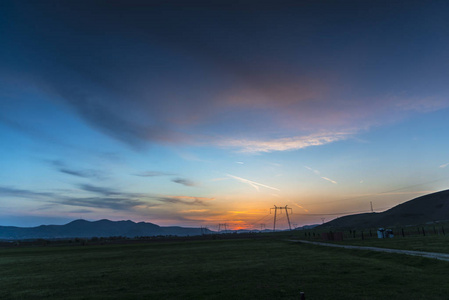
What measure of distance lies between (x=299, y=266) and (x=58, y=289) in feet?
70.8

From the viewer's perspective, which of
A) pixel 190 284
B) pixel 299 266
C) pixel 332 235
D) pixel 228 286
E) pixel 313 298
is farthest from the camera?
pixel 332 235

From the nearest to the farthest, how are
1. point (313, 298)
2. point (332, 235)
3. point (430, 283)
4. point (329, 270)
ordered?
point (313, 298) < point (430, 283) < point (329, 270) < point (332, 235)

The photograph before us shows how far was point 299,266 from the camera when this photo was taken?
27.6 m

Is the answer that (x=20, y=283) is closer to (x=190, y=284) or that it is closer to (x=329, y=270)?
(x=190, y=284)

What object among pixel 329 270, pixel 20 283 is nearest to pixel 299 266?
pixel 329 270

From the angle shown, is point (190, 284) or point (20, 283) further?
point (20, 283)

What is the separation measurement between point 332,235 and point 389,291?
178 ft

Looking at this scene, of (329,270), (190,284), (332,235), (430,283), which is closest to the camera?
(430,283)

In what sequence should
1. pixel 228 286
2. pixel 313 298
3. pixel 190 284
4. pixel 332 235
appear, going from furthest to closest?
1. pixel 332 235
2. pixel 190 284
3. pixel 228 286
4. pixel 313 298

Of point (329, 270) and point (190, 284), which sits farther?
point (329, 270)

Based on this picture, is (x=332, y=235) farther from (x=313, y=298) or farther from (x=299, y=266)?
(x=313, y=298)

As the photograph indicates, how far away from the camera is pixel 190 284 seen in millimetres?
21250

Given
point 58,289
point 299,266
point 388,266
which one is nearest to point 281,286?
point 299,266

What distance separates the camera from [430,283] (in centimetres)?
1819
